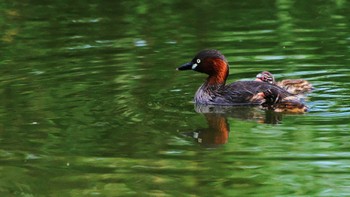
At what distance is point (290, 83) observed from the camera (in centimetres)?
1120

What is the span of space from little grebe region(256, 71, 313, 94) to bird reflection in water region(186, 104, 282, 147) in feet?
2.05

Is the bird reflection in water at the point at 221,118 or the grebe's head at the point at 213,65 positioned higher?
the grebe's head at the point at 213,65

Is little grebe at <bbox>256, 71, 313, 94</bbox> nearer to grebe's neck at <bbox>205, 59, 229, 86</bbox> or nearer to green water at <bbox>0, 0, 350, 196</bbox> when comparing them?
green water at <bbox>0, 0, 350, 196</bbox>

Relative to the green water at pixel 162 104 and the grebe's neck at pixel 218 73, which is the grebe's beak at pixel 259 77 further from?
the green water at pixel 162 104

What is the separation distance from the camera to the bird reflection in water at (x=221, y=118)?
30.2ft

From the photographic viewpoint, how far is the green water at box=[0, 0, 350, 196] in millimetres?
7914

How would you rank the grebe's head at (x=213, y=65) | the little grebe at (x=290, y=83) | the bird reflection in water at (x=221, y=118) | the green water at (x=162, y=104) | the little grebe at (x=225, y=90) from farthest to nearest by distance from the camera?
1. the grebe's head at (x=213, y=65)
2. the little grebe at (x=290, y=83)
3. the little grebe at (x=225, y=90)
4. the bird reflection in water at (x=221, y=118)
5. the green water at (x=162, y=104)

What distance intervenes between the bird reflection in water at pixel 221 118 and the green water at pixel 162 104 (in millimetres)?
20

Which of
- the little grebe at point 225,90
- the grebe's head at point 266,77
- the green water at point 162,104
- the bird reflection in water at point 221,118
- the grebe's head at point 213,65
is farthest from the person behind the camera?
the grebe's head at point 213,65

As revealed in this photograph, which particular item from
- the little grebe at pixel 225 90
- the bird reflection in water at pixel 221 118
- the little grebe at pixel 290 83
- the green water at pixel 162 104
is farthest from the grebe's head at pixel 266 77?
the bird reflection in water at pixel 221 118

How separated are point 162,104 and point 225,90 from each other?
83 centimetres

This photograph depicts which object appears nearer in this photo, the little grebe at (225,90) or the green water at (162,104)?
the green water at (162,104)

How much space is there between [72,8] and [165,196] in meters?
10.6

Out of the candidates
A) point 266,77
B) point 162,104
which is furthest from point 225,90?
point 162,104
